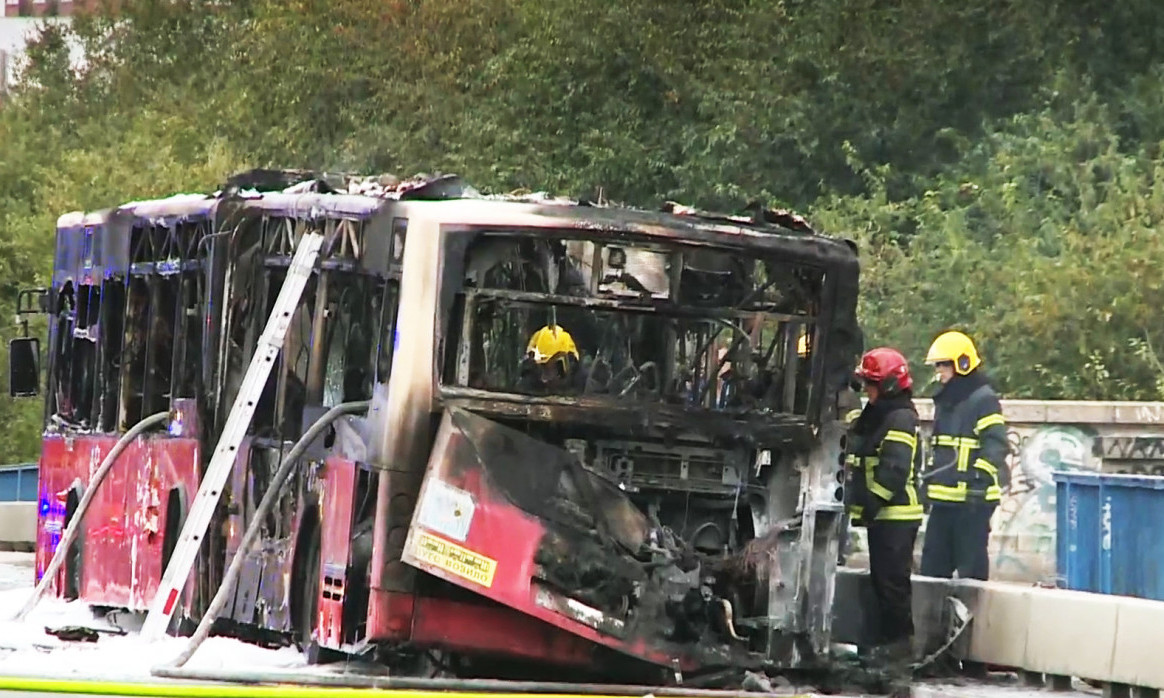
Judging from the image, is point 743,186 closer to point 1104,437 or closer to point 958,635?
point 1104,437

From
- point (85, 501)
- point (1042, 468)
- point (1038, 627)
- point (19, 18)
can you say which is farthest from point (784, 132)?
point (19, 18)

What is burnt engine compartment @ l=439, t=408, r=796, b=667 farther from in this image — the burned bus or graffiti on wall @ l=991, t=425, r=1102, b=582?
graffiti on wall @ l=991, t=425, r=1102, b=582

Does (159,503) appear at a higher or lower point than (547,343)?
lower

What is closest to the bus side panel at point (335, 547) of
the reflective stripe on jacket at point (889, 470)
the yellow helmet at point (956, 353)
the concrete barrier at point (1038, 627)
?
the reflective stripe on jacket at point (889, 470)

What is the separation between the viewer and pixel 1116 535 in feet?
51.5

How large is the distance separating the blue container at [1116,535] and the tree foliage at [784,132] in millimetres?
9140

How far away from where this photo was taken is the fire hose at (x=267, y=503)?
39.1ft

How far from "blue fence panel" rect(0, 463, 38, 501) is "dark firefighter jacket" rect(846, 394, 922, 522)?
20.8 metres

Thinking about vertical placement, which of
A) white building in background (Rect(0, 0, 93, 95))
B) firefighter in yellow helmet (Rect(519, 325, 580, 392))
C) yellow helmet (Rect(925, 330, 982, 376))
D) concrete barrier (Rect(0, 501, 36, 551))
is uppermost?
white building in background (Rect(0, 0, 93, 95))

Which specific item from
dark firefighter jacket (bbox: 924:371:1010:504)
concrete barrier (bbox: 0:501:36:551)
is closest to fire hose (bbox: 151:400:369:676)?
dark firefighter jacket (bbox: 924:371:1010:504)

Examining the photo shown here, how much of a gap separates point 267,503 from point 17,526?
17614 mm

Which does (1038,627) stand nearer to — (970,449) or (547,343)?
(970,449)

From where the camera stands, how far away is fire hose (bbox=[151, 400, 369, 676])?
1193 centimetres

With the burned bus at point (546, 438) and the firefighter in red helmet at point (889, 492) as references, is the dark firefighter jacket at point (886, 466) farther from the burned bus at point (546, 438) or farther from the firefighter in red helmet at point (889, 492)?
the burned bus at point (546, 438)
